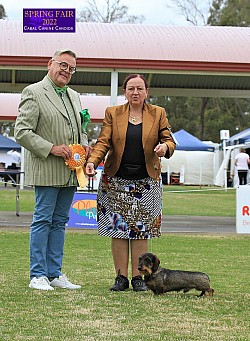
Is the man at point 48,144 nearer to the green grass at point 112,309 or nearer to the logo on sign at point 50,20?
the green grass at point 112,309

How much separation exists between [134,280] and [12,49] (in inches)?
409

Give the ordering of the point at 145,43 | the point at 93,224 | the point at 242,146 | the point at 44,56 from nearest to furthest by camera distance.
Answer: the point at 93,224, the point at 44,56, the point at 145,43, the point at 242,146

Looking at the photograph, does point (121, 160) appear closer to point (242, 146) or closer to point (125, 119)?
point (125, 119)

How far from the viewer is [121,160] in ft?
22.3

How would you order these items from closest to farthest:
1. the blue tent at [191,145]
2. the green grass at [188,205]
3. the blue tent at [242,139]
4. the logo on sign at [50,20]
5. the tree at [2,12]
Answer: the logo on sign at [50,20], the green grass at [188,205], the blue tent at [242,139], the blue tent at [191,145], the tree at [2,12]

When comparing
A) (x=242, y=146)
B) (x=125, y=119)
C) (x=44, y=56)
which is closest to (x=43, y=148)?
(x=125, y=119)

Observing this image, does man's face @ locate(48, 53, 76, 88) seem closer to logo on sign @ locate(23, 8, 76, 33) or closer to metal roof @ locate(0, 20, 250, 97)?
logo on sign @ locate(23, 8, 76, 33)

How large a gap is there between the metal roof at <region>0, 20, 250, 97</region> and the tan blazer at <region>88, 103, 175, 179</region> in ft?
31.7

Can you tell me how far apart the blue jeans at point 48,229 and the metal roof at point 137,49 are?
31.7 ft

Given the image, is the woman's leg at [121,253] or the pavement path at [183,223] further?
the pavement path at [183,223]

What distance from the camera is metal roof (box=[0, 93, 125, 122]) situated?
34.6 meters

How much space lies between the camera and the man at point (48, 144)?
6625mm

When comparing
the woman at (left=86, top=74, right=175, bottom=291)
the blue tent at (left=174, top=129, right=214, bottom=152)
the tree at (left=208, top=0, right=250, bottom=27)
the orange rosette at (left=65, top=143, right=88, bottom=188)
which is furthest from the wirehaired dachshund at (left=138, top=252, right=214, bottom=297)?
the tree at (left=208, top=0, right=250, bottom=27)

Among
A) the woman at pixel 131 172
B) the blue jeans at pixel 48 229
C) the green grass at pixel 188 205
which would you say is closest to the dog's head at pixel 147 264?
the woman at pixel 131 172
